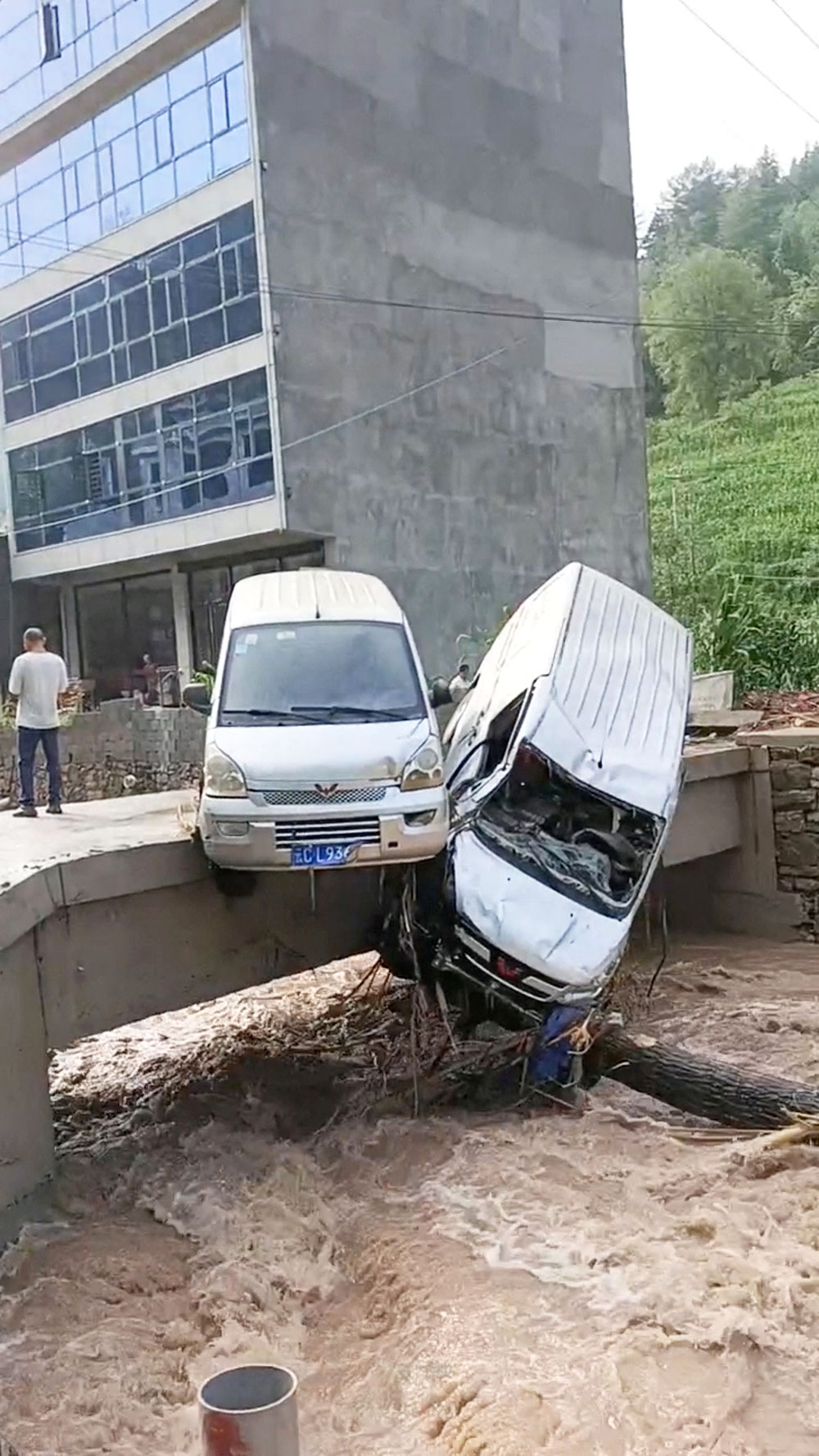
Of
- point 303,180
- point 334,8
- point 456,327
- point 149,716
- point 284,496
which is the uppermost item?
point 334,8

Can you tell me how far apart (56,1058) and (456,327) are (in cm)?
1829

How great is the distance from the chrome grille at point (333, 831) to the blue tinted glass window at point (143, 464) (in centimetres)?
1522

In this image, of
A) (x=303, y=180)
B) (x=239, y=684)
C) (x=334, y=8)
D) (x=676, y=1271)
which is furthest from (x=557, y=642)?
(x=334, y=8)

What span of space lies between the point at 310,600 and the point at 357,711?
1.51 meters

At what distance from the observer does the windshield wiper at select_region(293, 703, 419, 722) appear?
899cm

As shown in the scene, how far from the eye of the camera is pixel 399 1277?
691 centimetres

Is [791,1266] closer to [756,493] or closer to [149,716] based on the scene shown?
[149,716]

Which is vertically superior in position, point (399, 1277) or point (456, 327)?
point (456, 327)

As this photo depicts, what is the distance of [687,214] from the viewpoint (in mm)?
71625

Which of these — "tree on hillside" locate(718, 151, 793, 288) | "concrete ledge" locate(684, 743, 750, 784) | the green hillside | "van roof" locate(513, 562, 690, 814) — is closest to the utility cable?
the green hillside

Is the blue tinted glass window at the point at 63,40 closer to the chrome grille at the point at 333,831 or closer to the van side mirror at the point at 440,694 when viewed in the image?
the van side mirror at the point at 440,694

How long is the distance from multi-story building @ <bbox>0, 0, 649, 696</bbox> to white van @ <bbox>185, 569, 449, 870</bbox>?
1320 centimetres

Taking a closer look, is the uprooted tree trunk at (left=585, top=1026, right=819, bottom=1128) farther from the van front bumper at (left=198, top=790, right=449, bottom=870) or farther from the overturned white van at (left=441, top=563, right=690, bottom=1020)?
the van front bumper at (left=198, top=790, right=449, bottom=870)

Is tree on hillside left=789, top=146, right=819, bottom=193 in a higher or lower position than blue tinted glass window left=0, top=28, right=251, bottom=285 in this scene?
higher
